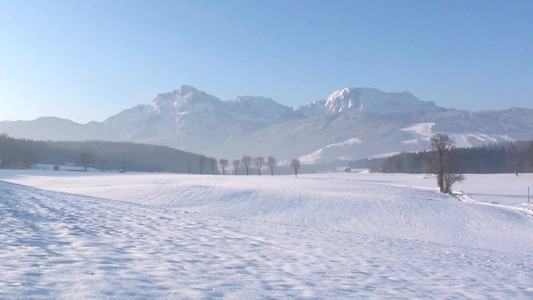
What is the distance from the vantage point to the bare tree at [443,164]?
56.8 metres

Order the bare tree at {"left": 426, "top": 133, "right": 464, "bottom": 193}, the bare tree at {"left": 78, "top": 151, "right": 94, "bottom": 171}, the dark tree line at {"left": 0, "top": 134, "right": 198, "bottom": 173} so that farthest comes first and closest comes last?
the bare tree at {"left": 78, "top": 151, "right": 94, "bottom": 171}, the dark tree line at {"left": 0, "top": 134, "right": 198, "bottom": 173}, the bare tree at {"left": 426, "top": 133, "right": 464, "bottom": 193}

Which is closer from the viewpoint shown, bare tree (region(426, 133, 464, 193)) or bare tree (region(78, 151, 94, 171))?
bare tree (region(426, 133, 464, 193))

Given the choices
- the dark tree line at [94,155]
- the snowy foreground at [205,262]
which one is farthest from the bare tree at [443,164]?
the dark tree line at [94,155]

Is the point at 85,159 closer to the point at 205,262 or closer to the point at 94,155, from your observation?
the point at 94,155

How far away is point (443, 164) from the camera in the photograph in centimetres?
5709

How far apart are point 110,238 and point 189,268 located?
4.14 m

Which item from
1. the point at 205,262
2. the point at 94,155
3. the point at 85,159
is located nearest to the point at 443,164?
the point at 205,262

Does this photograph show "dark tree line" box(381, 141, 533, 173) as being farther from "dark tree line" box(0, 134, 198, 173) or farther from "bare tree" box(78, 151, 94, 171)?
"bare tree" box(78, 151, 94, 171)

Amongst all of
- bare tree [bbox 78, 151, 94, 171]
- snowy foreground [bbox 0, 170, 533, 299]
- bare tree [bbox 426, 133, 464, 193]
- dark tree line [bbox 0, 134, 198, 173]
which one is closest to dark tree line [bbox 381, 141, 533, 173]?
bare tree [bbox 426, 133, 464, 193]

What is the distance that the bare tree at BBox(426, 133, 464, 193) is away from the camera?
56.8 m

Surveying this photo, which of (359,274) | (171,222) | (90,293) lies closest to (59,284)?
(90,293)

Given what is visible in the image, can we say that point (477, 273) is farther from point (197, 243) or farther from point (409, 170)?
point (409, 170)

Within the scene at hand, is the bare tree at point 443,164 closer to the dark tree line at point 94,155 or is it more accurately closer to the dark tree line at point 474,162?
the dark tree line at point 474,162

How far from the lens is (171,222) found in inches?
697
